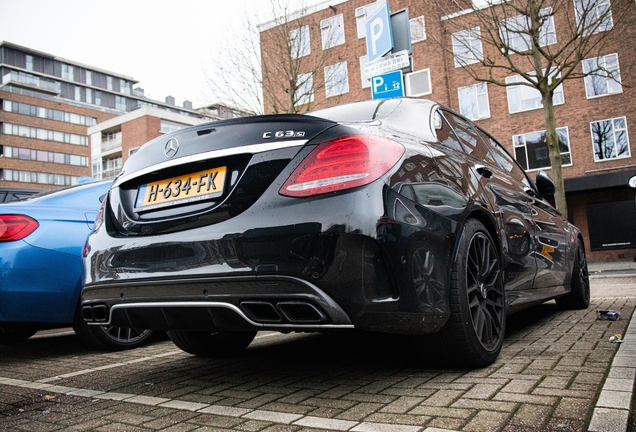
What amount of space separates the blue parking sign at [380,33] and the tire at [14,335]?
7.43 m

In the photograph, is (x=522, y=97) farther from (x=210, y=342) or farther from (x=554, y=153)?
(x=210, y=342)

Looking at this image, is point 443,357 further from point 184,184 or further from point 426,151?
point 184,184

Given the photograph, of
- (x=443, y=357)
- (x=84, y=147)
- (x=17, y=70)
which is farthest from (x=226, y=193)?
(x=17, y=70)

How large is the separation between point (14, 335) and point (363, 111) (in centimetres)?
→ 409

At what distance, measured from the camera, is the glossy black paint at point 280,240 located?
228 cm

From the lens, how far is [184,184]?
2662mm

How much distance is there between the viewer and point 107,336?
4.47 metres

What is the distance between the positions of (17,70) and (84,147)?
18166 mm

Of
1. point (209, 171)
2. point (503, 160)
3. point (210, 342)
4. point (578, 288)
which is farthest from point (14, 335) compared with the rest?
point (578, 288)

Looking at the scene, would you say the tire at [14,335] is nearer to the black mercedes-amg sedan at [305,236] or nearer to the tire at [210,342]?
the tire at [210,342]

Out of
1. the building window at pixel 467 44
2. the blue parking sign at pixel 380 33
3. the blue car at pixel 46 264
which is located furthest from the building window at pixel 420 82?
the blue car at pixel 46 264

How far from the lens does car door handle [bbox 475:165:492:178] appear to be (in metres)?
A: 3.42

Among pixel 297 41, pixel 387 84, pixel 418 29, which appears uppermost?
pixel 418 29

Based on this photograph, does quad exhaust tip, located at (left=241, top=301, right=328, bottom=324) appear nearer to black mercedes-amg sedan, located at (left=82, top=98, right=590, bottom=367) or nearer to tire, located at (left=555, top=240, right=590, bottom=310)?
black mercedes-amg sedan, located at (left=82, top=98, right=590, bottom=367)
